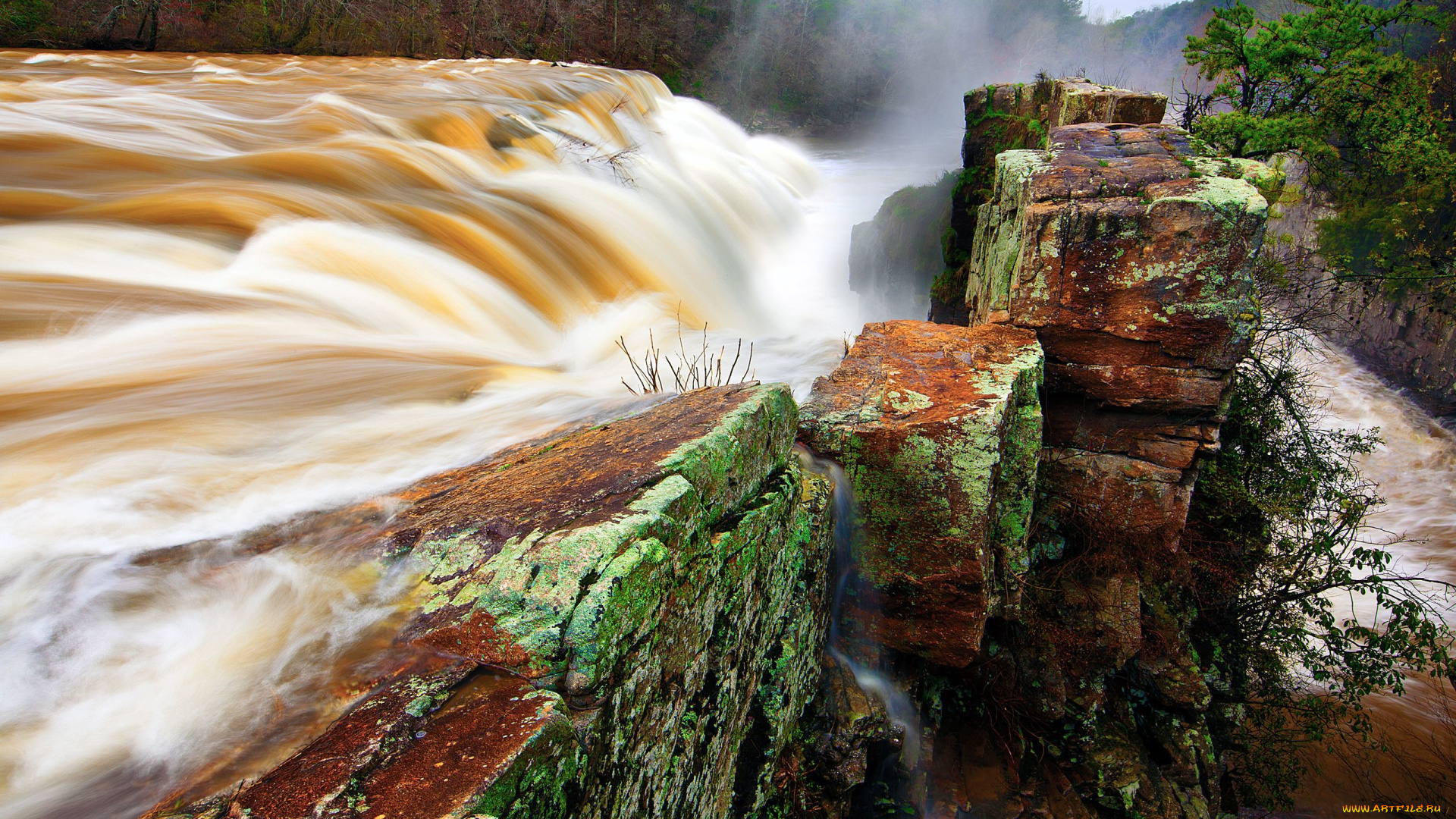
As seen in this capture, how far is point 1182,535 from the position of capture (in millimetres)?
4383

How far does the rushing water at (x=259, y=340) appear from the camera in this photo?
1601mm

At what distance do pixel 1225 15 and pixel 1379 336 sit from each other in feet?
27.4

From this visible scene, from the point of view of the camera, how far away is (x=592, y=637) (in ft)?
4.80

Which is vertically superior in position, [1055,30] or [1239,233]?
[1055,30]

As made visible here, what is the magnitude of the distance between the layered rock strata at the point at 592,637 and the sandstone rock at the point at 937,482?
20.6 inches

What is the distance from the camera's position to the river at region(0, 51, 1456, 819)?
1614 mm

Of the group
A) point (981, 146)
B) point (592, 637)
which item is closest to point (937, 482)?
point (592, 637)

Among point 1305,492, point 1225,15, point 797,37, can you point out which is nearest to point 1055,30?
point 797,37

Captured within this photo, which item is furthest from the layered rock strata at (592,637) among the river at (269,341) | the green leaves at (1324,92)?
the green leaves at (1324,92)

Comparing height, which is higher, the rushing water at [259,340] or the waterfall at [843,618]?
the rushing water at [259,340]

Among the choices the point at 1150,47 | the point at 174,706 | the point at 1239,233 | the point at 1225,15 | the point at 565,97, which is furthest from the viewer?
the point at 1150,47

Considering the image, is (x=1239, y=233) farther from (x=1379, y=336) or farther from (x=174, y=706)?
(x=1379, y=336)

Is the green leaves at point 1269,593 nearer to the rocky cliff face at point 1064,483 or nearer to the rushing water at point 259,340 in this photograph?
the rocky cliff face at point 1064,483

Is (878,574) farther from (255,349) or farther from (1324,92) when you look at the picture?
(1324,92)
